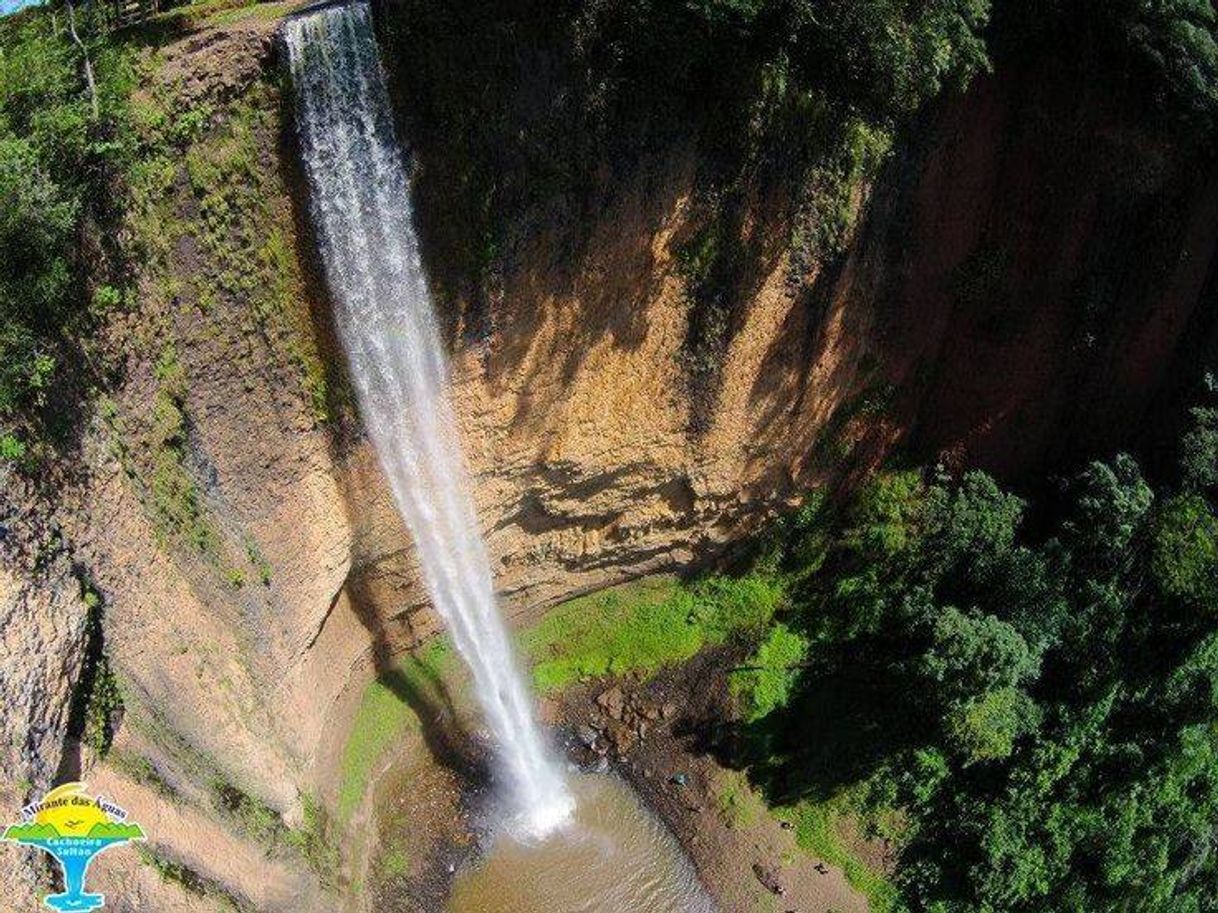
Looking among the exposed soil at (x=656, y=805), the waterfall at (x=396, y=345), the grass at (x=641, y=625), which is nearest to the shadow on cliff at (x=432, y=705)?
the exposed soil at (x=656, y=805)

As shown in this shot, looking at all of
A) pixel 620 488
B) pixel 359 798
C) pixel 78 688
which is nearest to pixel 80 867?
pixel 78 688

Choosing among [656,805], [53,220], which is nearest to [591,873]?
[656,805]

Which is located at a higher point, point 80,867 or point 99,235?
point 99,235

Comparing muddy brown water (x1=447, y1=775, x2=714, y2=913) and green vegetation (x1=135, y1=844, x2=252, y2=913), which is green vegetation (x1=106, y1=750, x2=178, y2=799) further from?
muddy brown water (x1=447, y1=775, x2=714, y2=913)

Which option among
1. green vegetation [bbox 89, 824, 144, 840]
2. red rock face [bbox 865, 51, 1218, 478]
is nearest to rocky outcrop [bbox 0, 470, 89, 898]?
green vegetation [bbox 89, 824, 144, 840]

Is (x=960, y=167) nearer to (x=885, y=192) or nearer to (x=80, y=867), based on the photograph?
(x=885, y=192)

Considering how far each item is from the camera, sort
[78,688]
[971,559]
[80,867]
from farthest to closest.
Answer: [971,559]
[78,688]
[80,867]

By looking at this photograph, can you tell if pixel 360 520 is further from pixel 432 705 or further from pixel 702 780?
pixel 702 780
